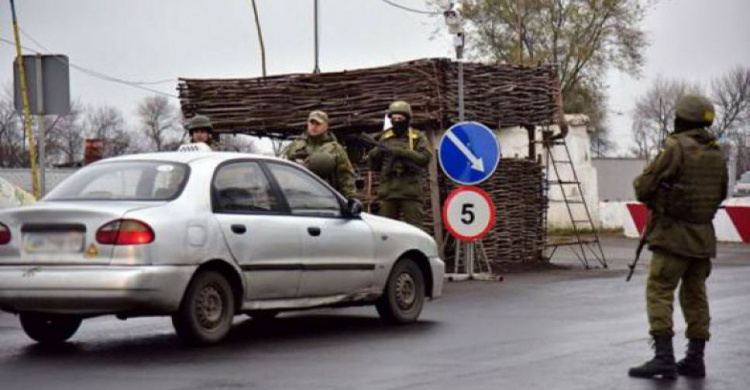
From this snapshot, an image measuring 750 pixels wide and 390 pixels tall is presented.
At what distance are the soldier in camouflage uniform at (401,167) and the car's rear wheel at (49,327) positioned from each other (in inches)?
219

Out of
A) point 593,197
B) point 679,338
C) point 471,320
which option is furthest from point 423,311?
point 593,197

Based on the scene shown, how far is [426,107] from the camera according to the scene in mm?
18594

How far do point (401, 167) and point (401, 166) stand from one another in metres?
0.03

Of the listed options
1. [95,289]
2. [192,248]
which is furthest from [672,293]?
[95,289]

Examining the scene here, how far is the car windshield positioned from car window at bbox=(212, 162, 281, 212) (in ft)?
1.00

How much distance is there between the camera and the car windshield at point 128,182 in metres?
10.4

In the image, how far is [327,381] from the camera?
337 inches

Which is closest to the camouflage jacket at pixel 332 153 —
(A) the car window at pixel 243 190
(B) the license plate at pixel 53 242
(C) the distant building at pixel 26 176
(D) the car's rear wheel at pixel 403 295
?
(D) the car's rear wheel at pixel 403 295

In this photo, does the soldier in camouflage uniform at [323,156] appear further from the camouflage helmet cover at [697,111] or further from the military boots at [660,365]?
the military boots at [660,365]

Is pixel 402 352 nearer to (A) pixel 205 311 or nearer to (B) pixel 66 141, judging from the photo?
(A) pixel 205 311

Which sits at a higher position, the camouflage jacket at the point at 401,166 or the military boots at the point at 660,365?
the camouflage jacket at the point at 401,166

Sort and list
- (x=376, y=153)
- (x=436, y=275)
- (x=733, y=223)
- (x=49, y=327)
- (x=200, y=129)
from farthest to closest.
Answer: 1. (x=733, y=223)
2. (x=376, y=153)
3. (x=200, y=129)
4. (x=436, y=275)
5. (x=49, y=327)

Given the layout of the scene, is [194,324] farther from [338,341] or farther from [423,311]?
[423,311]

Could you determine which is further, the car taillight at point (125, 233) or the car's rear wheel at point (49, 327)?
the car's rear wheel at point (49, 327)
